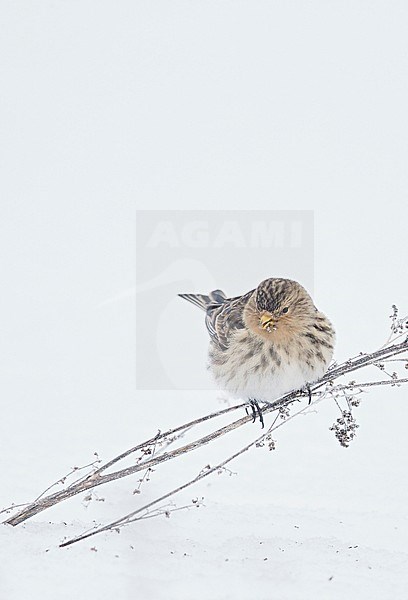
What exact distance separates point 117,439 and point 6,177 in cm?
373

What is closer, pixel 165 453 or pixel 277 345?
pixel 165 453

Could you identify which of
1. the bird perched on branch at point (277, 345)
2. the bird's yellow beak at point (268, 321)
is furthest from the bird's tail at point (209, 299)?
the bird's yellow beak at point (268, 321)

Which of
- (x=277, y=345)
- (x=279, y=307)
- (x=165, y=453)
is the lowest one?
(x=165, y=453)

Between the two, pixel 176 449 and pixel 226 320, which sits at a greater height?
pixel 226 320

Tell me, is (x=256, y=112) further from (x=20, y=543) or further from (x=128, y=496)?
(x=20, y=543)

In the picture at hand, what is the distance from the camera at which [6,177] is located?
6.76 metres

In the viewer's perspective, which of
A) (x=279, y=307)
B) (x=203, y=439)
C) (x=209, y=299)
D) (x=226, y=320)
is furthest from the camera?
(x=209, y=299)

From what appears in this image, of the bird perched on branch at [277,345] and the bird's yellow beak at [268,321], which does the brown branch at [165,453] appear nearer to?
the bird perched on branch at [277,345]

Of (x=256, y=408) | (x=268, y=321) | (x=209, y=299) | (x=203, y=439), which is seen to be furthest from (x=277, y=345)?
(x=209, y=299)

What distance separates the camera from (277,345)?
2639 millimetres

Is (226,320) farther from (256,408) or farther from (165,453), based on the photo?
(165,453)

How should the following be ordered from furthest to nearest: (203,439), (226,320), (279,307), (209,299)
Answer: (209,299)
(226,320)
(279,307)
(203,439)

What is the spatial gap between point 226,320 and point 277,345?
0.32m

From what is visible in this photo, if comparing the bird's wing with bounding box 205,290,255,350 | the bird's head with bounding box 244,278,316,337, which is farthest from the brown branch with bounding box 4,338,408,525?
the bird's wing with bounding box 205,290,255,350
